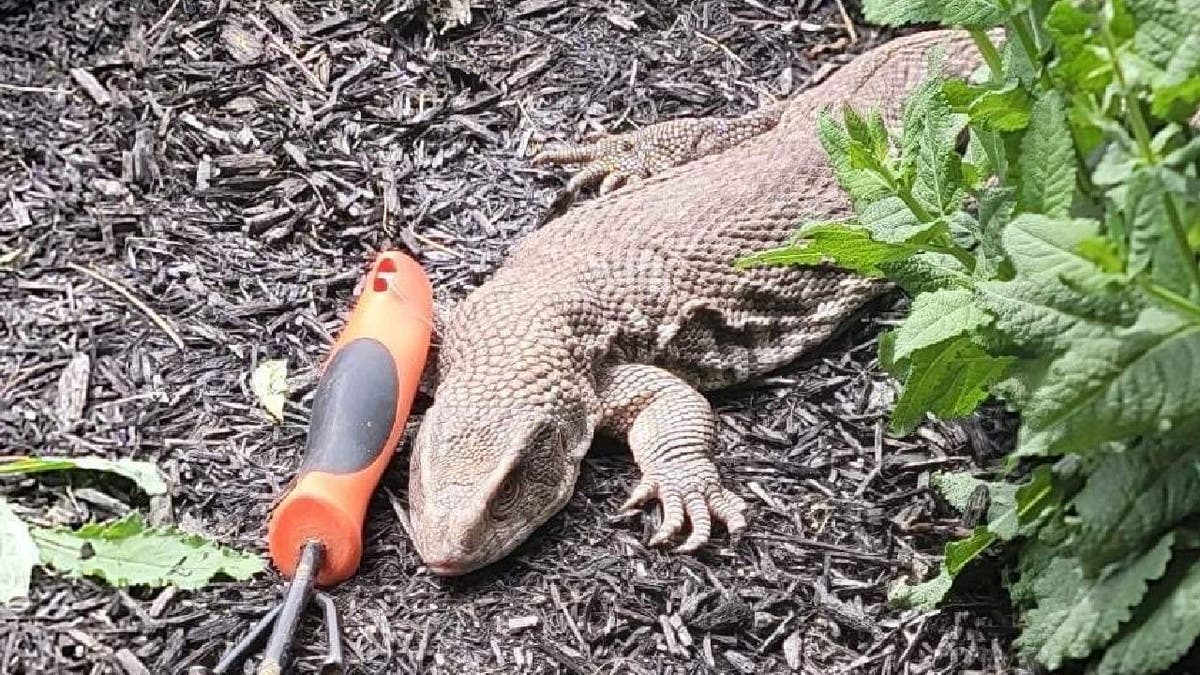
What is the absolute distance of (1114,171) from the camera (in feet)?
9.45

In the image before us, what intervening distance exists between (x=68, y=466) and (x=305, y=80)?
2051 millimetres

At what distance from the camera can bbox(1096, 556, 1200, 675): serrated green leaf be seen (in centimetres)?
314

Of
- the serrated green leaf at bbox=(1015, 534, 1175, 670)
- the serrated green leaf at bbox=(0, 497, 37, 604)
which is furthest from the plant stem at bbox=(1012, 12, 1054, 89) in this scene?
the serrated green leaf at bbox=(0, 497, 37, 604)

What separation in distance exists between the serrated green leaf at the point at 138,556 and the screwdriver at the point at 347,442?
17 cm

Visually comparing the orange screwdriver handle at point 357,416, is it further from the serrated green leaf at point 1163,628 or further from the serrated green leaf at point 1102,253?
the serrated green leaf at point 1102,253

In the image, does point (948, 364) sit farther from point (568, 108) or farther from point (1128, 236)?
point (568, 108)

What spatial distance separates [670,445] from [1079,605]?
155 centimetres

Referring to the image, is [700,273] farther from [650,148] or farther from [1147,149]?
[1147,149]

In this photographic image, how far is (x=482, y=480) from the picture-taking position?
14.6 ft

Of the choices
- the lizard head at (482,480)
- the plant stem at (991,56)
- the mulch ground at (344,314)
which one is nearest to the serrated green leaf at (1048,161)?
the plant stem at (991,56)

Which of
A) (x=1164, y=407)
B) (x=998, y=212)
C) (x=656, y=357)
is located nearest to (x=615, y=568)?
(x=656, y=357)

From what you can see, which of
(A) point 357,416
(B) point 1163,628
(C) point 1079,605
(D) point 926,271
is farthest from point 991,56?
(A) point 357,416

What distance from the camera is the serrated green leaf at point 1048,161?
3332mm

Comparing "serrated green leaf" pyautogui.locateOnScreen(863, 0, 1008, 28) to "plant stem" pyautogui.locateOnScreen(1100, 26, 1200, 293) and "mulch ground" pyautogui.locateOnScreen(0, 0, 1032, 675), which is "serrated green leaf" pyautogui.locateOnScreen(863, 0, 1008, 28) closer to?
"plant stem" pyautogui.locateOnScreen(1100, 26, 1200, 293)
